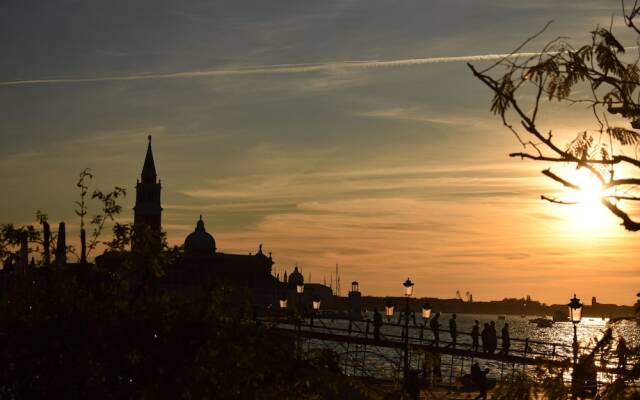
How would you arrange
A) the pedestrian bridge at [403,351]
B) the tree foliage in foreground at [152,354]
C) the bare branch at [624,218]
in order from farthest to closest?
the pedestrian bridge at [403,351], the tree foliage in foreground at [152,354], the bare branch at [624,218]

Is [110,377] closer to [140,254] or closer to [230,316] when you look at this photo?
[230,316]

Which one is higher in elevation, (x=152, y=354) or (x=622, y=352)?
(x=622, y=352)

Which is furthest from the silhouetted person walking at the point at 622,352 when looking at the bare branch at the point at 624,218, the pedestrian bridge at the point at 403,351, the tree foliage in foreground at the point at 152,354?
the tree foliage in foreground at the point at 152,354

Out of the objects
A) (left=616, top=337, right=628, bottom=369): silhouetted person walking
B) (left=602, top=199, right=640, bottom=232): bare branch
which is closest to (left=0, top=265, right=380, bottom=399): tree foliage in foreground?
(left=616, top=337, right=628, bottom=369): silhouetted person walking

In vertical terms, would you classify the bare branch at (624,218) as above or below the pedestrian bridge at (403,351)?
above

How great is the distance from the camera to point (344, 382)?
1348 cm

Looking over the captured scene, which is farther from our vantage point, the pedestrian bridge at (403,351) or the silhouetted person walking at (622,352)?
the pedestrian bridge at (403,351)

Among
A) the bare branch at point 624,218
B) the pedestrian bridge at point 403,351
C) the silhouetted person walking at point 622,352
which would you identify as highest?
the bare branch at point 624,218

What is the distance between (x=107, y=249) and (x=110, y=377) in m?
4.59

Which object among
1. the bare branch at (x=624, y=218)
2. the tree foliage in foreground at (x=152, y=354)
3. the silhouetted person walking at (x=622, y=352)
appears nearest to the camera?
the bare branch at (x=624, y=218)

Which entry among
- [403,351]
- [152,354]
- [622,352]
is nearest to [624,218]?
[622,352]

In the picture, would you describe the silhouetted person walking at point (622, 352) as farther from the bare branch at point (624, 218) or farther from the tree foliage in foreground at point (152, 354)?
the tree foliage in foreground at point (152, 354)

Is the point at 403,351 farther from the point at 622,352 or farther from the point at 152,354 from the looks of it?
the point at 622,352

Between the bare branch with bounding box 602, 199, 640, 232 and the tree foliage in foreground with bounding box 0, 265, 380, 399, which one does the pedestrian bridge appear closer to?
the tree foliage in foreground with bounding box 0, 265, 380, 399
